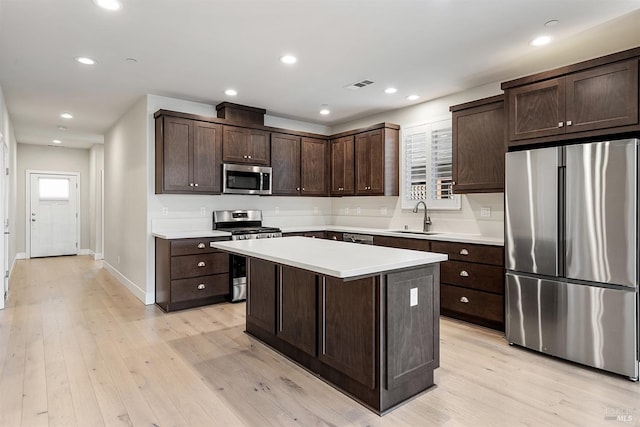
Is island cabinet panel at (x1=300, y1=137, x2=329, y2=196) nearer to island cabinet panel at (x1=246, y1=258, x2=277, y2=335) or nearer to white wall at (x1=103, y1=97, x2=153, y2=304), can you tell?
white wall at (x1=103, y1=97, x2=153, y2=304)

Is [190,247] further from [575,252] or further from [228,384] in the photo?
[575,252]

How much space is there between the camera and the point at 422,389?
7.97ft

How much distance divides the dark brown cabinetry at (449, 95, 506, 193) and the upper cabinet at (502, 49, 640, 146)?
0.91ft

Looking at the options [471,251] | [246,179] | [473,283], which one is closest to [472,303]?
[473,283]

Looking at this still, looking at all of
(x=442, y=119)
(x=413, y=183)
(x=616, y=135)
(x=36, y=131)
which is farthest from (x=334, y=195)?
(x=36, y=131)

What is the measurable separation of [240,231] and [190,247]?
2.28 ft

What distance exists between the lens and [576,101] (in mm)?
2914

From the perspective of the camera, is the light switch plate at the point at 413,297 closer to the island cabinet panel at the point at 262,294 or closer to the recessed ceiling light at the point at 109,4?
the island cabinet panel at the point at 262,294

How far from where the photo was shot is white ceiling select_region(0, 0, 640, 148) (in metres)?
2.58

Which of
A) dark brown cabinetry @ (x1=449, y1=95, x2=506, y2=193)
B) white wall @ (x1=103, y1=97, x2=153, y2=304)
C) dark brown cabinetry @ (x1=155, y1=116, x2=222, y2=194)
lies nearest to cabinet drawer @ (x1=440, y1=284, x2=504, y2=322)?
dark brown cabinetry @ (x1=449, y1=95, x2=506, y2=193)

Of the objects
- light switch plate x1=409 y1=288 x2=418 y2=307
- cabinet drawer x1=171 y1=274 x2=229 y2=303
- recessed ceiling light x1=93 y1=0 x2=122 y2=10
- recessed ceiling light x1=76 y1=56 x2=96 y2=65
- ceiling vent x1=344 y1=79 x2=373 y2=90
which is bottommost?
cabinet drawer x1=171 y1=274 x2=229 y2=303

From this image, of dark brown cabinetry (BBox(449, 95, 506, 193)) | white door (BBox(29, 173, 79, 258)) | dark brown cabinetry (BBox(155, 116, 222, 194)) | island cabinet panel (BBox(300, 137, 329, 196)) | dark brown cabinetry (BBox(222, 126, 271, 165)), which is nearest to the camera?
dark brown cabinetry (BBox(449, 95, 506, 193))

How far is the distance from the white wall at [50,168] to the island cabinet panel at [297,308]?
776cm

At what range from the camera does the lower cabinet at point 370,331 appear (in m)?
2.19
